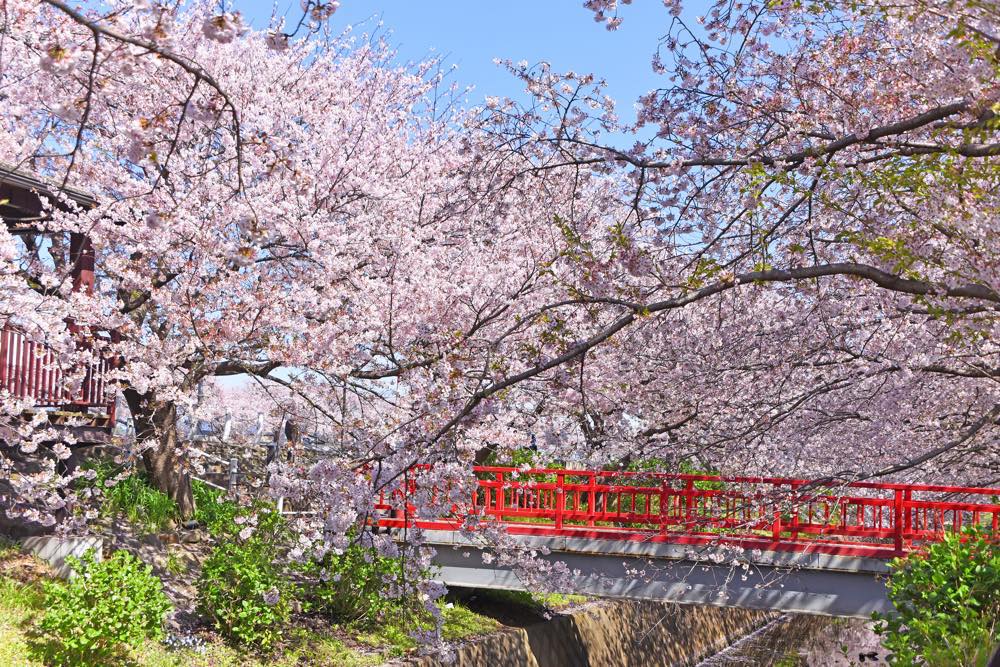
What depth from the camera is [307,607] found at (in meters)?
12.5

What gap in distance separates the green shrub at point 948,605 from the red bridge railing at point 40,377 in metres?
9.13

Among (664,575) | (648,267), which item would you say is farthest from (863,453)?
(648,267)

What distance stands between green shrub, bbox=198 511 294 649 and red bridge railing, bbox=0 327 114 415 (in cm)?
269

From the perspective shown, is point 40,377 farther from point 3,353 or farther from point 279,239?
point 279,239

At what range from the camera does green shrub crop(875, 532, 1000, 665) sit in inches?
305

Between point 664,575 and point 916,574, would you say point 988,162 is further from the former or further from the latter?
point 664,575

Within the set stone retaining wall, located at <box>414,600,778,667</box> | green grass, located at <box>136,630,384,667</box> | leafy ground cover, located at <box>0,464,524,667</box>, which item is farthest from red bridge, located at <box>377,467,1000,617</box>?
green grass, located at <box>136,630,384,667</box>

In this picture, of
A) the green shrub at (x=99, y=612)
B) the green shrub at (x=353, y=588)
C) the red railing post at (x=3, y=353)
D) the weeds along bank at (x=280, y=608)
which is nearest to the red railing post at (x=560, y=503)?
the weeds along bank at (x=280, y=608)

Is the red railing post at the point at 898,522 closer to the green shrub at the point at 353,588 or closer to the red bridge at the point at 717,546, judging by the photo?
the red bridge at the point at 717,546

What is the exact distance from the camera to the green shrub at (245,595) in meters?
11.3

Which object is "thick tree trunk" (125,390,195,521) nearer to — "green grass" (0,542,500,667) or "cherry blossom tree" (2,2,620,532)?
"cherry blossom tree" (2,2,620,532)

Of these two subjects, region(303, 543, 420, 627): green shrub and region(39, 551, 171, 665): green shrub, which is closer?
region(39, 551, 171, 665): green shrub

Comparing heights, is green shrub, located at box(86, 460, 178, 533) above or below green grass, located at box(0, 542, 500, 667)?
above

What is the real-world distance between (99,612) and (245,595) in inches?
91.9
